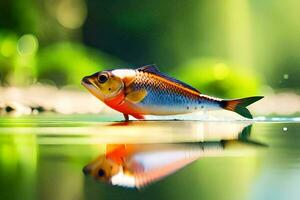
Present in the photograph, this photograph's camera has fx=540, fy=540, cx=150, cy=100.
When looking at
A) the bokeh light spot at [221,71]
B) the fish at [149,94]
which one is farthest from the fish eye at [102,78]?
the bokeh light spot at [221,71]

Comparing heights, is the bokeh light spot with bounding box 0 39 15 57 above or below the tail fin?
above

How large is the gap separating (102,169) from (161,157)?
0.17 metres

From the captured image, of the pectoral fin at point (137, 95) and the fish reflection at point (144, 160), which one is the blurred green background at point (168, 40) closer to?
the pectoral fin at point (137, 95)

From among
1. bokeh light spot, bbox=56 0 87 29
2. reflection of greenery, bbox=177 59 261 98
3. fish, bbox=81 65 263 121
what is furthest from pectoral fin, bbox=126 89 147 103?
bokeh light spot, bbox=56 0 87 29

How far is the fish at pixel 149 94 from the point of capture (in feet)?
6.05

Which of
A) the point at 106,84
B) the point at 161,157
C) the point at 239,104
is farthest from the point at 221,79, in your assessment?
the point at 161,157

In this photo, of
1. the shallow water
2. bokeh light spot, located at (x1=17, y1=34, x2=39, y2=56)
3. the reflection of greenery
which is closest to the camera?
the shallow water

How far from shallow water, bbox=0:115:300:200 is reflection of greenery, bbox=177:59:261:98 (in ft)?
1.00

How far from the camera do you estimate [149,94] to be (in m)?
1.87

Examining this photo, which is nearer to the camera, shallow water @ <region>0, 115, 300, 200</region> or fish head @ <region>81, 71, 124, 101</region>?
shallow water @ <region>0, 115, 300, 200</region>

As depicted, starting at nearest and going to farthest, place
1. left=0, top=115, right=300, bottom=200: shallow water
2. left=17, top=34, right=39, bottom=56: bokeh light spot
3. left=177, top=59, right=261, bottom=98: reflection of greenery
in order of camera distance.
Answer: left=0, top=115, right=300, bottom=200: shallow water → left=177, top=59, right=261, bottom=98: reflection of greenery → left=17, top=34, right=39, bottom=56: bokeh light spot

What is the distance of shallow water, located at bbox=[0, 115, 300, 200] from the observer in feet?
2.97

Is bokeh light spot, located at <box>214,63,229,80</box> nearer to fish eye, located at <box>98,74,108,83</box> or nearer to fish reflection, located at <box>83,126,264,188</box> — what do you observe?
fish eye, located at <box>98,74,108,83</box>

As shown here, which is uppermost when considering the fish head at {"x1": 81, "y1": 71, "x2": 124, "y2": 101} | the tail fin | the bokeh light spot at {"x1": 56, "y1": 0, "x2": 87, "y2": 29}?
the bokeh light spot at {"x1": 56, "y1": 0, "x2": 87, "y2": 29}
